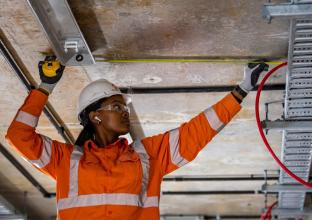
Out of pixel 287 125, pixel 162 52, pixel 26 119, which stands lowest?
pixel 287 125

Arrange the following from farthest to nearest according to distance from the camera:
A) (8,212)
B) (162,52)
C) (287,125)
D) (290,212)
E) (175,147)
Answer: (8,212), (290,212), (287,125), (162,52), (175,147)

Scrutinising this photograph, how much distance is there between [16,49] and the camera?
3.40 m

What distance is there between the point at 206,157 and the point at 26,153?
2.42 metres

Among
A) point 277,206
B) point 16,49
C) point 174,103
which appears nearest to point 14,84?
point 16,49

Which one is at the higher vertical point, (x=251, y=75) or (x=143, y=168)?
(x=251, y=75)

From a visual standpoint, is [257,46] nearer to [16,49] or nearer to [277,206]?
[16,49]

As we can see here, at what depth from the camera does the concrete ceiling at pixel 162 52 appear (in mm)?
3039

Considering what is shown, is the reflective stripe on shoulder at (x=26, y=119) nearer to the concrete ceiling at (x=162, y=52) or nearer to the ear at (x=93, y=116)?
the ear at (x=93, y=116)

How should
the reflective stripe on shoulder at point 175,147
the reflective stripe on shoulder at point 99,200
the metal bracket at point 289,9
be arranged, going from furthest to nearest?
the reflective stripe on shoulder at point 175,147 → the reflective stripe on shoulder at point 99,200 → the metal bracket at point 289,9

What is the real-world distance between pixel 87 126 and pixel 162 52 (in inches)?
24.3

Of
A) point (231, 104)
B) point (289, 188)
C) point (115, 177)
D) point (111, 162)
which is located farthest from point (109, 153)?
point (289, 188)

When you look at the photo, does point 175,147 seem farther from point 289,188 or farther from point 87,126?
point 289,188

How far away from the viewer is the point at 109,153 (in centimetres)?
299

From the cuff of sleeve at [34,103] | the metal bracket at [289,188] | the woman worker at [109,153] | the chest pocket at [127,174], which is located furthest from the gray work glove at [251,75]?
the metal bracket at [289,188]
